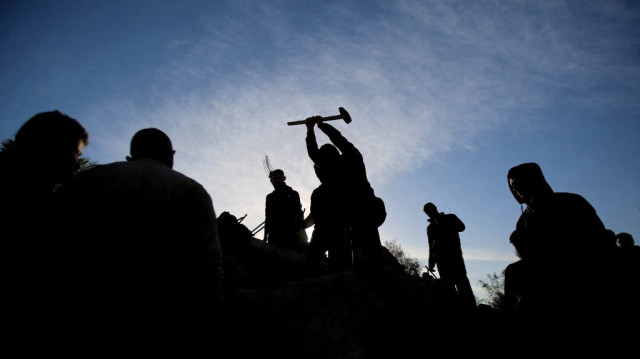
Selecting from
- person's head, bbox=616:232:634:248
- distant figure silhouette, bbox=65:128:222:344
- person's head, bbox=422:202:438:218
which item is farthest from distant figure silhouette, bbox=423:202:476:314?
distant figure silhouette, bbox=65:128:222:344

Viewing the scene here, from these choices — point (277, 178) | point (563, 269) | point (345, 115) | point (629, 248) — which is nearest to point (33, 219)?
point (563, 269)

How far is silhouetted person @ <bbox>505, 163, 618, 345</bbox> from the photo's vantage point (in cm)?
208

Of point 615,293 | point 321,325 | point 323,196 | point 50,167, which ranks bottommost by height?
point 321,325

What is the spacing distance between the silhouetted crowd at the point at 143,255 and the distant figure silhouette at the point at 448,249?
374 cm

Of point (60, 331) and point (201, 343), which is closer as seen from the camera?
point (60, 331)

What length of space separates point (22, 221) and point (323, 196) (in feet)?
10.0

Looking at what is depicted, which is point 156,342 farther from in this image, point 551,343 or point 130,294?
point 551,343

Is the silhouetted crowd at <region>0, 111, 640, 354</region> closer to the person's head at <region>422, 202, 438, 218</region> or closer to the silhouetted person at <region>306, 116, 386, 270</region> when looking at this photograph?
the silhouetted person at <region>306, 116, 386, 270</region>

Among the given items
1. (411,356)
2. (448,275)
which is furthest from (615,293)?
(448,275)

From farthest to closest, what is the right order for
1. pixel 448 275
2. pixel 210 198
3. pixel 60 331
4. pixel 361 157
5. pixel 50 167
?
pixel 448 275, pixel 361 157, pixel 210 198, pixel 50 167, pixel 60 331

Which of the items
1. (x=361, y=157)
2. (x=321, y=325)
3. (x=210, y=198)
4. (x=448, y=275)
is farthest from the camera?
(x=448, y=275)

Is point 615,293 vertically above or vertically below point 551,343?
above

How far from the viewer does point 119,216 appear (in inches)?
62.4

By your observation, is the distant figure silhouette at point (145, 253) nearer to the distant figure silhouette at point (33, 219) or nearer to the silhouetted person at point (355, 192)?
the distant figure silhouette at point (33, 219)
